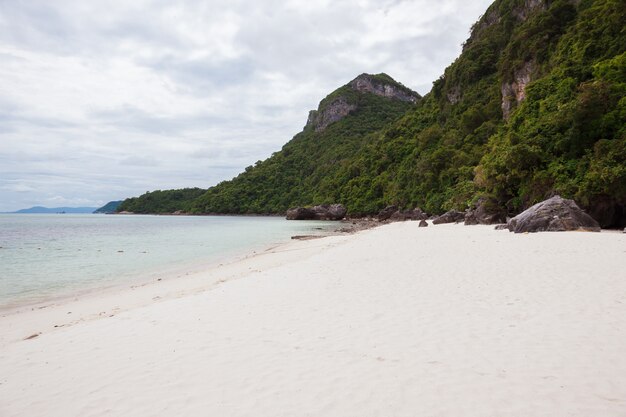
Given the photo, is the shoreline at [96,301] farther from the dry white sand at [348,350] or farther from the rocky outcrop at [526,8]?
the rocky outcrop at [526,8]

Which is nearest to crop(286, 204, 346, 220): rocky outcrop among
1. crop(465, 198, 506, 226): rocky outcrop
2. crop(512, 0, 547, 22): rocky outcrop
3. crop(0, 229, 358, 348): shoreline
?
A: crop(512, 0, 547, 22): rocky outcrop

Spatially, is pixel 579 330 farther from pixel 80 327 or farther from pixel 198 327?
pixel 80 327

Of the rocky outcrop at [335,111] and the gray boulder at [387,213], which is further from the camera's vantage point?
→ the rocky outcrop at [335,111]

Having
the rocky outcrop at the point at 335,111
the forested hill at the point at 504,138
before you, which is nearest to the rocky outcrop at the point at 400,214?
the forested hill at the point at 504,138

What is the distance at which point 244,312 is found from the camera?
309 inches

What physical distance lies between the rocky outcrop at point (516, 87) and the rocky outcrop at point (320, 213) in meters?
42.9

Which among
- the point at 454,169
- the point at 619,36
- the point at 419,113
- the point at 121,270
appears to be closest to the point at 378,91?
the point at 419,113

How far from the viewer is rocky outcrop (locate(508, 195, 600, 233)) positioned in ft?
57.9

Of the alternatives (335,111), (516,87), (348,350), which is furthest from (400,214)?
(335,111)

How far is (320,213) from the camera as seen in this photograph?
276ft

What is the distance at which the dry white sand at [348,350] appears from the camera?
3.97 m

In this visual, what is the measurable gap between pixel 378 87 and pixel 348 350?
175571 mm

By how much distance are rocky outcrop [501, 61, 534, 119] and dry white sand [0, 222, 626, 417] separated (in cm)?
4038

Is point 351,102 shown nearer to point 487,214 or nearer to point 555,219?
point 487,214
